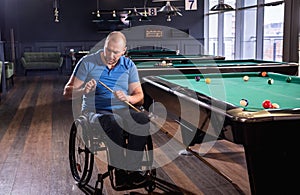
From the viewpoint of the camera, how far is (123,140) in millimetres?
2689

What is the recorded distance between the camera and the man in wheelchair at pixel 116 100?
269cm

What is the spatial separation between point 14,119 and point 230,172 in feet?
11.3

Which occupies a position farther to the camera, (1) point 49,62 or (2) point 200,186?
(1) point 49,62

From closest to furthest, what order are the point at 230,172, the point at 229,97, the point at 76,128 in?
the point at 229,97 < the point at 76,128 < the point at 230,172

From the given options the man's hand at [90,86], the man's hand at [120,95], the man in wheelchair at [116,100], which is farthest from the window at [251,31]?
the man's hand at [90,86]

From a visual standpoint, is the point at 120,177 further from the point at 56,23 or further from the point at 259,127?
the point at 56,23

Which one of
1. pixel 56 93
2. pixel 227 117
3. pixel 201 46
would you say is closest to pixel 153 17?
pixel 201 46

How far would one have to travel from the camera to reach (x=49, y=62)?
11211 millimetres

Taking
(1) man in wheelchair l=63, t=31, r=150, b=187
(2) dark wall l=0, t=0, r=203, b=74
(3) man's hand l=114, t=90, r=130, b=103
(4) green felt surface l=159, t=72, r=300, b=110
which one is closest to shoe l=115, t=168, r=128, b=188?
(1) man in wheelchair l=63, t=31, r=150, b=187

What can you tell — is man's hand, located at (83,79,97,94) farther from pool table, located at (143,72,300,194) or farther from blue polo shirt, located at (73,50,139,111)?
pool table, located at (143,72,300,194)

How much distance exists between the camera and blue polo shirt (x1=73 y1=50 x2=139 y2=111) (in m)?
3.07

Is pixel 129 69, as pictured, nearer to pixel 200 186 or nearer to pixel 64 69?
pixel 200 186

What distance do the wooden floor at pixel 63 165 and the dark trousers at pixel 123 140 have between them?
35cm

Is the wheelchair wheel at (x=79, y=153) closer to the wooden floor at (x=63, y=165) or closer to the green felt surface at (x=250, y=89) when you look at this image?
the wooden floor at (x=63, y=165)
